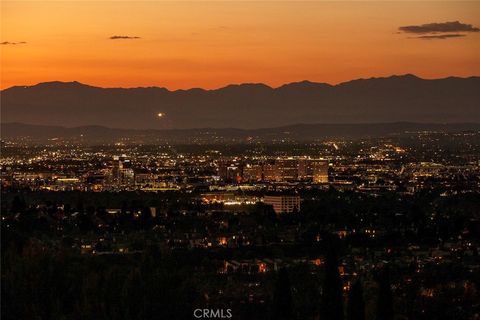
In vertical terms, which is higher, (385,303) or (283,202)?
(385,303)

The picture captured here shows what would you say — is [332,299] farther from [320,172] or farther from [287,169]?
[287,169]

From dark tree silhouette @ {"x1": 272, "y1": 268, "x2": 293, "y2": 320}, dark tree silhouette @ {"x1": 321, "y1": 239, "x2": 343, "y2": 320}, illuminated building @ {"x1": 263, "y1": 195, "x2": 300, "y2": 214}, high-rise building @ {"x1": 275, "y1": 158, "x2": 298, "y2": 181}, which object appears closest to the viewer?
dark tree silhouette @ {"x1": 321, "y1": 239, "x2": 343, "y2": 320}

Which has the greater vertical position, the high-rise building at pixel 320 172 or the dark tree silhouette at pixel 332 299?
the dark tree silhouette at pixel 332 299

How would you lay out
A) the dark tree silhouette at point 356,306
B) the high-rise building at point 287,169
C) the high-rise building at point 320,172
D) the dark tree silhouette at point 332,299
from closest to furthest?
the dark tree silhouette at point 356,306 < the dark tree silhouette at point 332,299 < the high-rise building at point 320,172 < the high-rise building at point 287,169

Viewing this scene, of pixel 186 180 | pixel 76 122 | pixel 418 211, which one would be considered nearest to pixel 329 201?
pixel 418 211

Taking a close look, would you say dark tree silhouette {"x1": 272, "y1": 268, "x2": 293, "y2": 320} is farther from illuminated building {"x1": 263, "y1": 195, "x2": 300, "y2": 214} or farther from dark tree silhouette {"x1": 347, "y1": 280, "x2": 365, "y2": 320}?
illuminated building {"x1": 263, "y1": 195, "x2": 300, "y2": 214}

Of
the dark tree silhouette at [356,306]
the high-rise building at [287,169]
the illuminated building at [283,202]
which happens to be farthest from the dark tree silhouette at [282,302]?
the high-rise building at [287,169]

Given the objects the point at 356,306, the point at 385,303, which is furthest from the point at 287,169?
the point at 356,306

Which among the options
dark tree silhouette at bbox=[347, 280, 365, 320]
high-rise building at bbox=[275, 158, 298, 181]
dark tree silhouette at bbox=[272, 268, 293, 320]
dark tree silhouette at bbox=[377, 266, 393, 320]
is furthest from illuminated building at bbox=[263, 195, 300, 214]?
dark tree silhouette at bbox=[347, 280, 365, 320]

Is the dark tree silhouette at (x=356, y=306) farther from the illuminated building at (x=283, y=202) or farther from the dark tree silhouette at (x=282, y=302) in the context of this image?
the illuminated building at (x=283, y=202)

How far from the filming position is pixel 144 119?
5453 inches

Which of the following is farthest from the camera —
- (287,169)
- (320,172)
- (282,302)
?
(287,169)

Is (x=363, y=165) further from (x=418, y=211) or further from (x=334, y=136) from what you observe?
(x=334, y=136)

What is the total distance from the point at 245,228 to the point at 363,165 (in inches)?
1890
